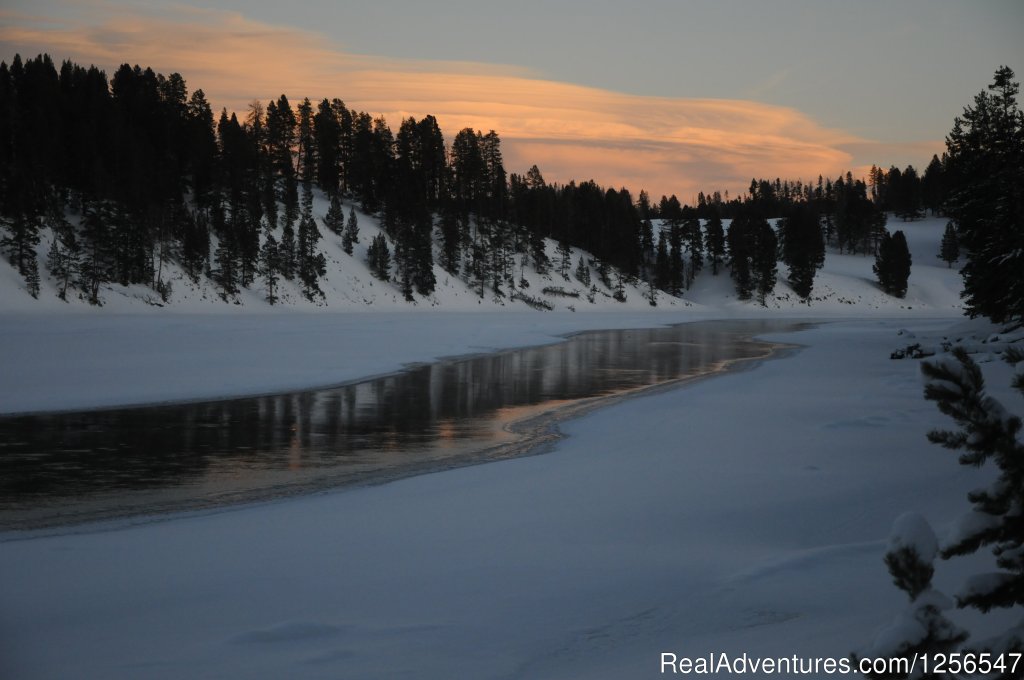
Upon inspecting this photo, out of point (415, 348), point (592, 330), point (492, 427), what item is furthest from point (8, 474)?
point (592, 330)

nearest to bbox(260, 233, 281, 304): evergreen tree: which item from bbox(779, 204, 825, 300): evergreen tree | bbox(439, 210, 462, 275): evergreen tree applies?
bbox(439, 210, 462, 275): evergreen tree

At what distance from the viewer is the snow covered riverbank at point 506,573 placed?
19.4 feet

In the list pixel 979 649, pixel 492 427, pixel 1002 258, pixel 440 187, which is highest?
pixel 440 187

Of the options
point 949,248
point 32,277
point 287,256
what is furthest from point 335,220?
point 949,248

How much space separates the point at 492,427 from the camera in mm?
18406

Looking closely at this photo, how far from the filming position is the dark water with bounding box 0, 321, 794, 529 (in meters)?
12.1

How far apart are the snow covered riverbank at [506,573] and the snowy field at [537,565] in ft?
0.10

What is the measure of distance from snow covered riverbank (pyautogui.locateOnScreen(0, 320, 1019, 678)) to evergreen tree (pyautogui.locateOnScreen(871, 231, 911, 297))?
111 meters

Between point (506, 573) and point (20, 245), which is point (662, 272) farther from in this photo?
point (506, 573)

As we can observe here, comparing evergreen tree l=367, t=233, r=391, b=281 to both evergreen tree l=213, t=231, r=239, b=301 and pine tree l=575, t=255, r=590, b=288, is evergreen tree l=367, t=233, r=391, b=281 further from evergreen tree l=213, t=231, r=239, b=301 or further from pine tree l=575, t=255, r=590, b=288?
pine tree l=575, t=255, r=590, b=288

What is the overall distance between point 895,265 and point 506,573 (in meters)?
120

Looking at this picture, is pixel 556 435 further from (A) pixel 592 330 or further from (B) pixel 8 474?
(A) pixel 592 330

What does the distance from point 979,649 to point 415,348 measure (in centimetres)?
3512

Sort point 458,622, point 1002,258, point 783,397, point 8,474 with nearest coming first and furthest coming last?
point 458,622, point 8,474, point 783,397, point 1002,258
